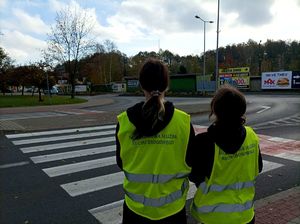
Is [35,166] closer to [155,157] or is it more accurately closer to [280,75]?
[155,157]

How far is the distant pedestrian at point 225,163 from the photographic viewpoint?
7.66 feet

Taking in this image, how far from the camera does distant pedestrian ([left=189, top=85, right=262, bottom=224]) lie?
2334mm

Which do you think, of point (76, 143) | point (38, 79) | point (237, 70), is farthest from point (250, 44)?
point (76, 143)

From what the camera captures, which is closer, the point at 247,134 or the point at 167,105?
the point at 167,105

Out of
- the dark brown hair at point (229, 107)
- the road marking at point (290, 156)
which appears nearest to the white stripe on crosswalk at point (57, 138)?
the road marking at point (290, 156)

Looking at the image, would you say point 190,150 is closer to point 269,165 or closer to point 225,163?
point 225,163

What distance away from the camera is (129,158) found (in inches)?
91.1

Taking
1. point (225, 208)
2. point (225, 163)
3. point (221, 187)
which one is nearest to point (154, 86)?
point (225, 163)

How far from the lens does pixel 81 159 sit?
7812 millimetres

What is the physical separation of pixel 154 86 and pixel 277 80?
158ft

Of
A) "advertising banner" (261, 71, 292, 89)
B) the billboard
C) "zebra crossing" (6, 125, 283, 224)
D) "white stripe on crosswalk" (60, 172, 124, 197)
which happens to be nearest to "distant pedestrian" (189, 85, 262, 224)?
"zebra crossing" (6, 125, 283, 224)

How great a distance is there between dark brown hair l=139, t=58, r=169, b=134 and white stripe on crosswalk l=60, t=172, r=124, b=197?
11.9 ft

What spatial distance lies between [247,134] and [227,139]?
0.21 m

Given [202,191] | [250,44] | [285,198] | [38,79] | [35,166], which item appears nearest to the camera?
[202,191]
